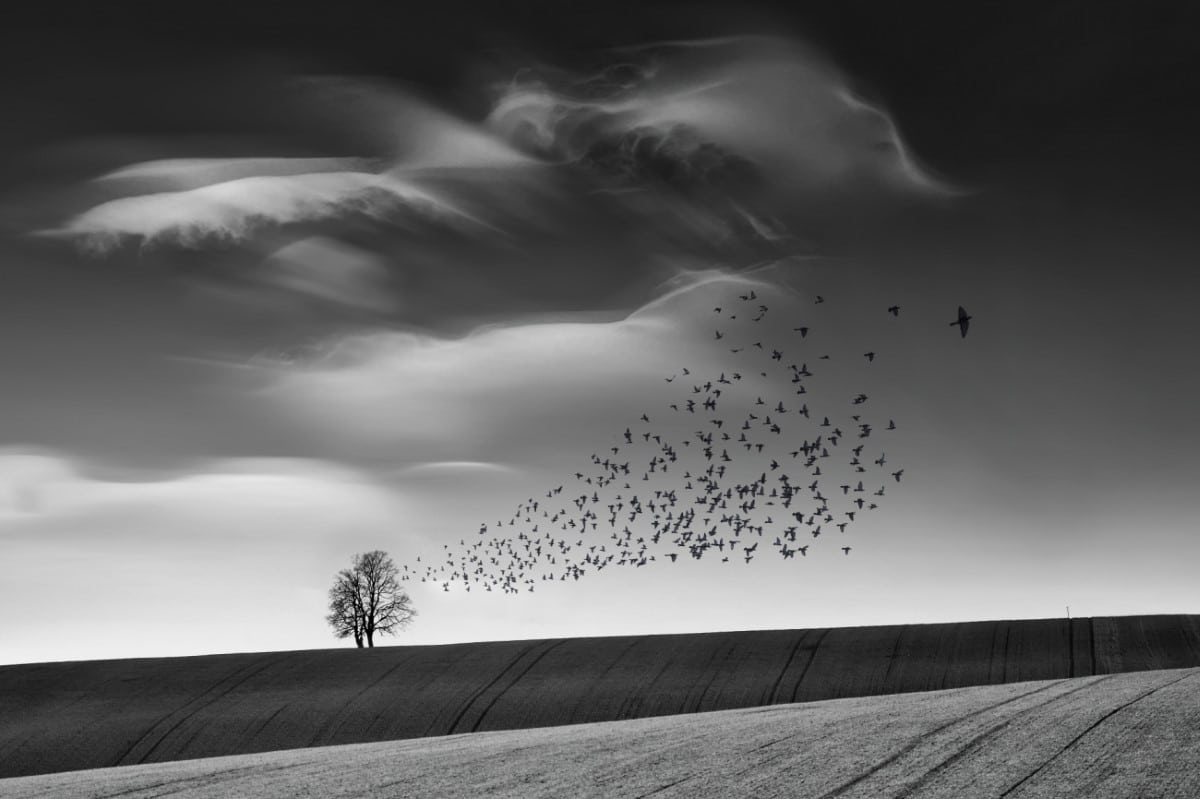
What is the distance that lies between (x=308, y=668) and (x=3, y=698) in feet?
31.9

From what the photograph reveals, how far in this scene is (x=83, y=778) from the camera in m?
20.2

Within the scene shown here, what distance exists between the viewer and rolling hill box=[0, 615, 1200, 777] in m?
30.8

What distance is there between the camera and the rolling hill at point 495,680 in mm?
30750

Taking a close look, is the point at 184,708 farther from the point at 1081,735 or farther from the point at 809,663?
the point at 1081,735

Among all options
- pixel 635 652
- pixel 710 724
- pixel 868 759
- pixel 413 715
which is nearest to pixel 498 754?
pixel 710 724

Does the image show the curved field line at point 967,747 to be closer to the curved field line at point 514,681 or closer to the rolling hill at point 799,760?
the rolling hill at point 799,760

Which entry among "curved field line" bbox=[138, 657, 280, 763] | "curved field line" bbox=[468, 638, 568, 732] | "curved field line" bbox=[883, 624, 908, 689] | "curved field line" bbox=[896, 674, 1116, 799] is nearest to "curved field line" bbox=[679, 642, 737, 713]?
"curved field line" bbox=[883, 624, 908, 689]

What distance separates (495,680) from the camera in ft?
121

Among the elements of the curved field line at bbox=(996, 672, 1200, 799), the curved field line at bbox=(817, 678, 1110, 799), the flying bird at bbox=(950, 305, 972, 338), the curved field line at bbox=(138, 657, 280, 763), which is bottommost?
the curved field line at bbox=(996, 672, 1200, 799)


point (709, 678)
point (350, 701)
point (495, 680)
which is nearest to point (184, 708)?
point (350, 701)

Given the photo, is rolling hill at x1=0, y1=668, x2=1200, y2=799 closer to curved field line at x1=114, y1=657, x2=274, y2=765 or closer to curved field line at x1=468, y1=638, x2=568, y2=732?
curved field line at x1=114, y1=657, x2=274, y2=765

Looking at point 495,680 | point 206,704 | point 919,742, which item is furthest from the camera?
point 495,680

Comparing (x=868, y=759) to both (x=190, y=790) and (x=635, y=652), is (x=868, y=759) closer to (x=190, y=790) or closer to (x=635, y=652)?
(x=190, y=790)

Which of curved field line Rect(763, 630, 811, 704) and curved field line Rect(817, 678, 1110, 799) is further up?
curved field line Rect(763, 630, 811, 704)
